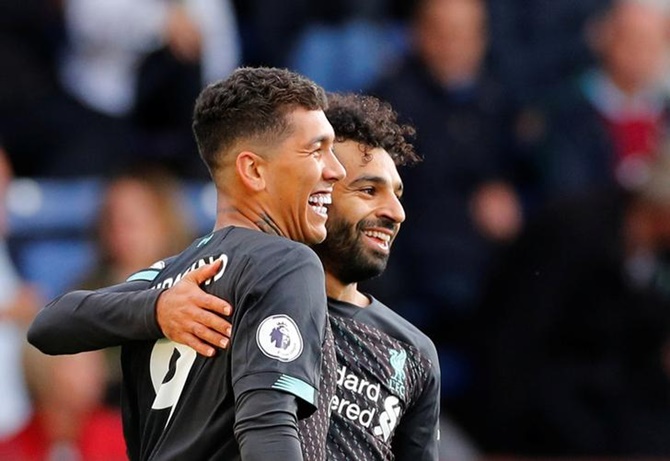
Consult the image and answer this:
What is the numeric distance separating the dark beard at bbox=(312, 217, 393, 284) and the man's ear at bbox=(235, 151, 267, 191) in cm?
51

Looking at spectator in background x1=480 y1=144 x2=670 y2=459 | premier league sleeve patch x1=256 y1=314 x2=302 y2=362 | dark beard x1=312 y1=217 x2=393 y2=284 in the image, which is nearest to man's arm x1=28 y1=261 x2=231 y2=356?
premier league sleeve patch x1=256 y1=314 x2=302 y2=362

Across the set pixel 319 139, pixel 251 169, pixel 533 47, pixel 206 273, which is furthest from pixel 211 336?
A: pixel 533 47

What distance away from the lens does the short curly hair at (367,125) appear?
3996mm

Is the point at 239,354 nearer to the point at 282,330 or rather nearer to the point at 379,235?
the point at 282,330

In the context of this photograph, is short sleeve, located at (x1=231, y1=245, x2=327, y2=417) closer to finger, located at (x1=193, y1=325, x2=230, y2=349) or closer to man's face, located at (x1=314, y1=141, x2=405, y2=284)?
finger, located at (x1=193, y1=325, x2=230, y2=349)

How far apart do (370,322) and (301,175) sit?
1.99 ft

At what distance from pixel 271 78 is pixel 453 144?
5.22 meters

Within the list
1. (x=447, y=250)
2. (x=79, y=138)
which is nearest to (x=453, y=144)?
(x=447, y=250)

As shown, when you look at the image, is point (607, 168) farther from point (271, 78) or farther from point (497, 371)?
point (271, 78)

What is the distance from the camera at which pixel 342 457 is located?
3676 mm

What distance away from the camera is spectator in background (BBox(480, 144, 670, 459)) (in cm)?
834

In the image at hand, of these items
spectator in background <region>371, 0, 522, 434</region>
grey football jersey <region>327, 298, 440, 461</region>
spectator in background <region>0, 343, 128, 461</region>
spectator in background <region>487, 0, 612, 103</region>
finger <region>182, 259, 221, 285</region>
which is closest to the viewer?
finger <region>182, 259, 221, 285</region>

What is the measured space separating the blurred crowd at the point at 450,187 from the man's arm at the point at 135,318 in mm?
3905

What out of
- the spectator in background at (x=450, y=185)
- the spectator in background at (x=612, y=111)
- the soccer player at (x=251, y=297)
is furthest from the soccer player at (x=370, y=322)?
the spectator in background at (x=612, y=111)
